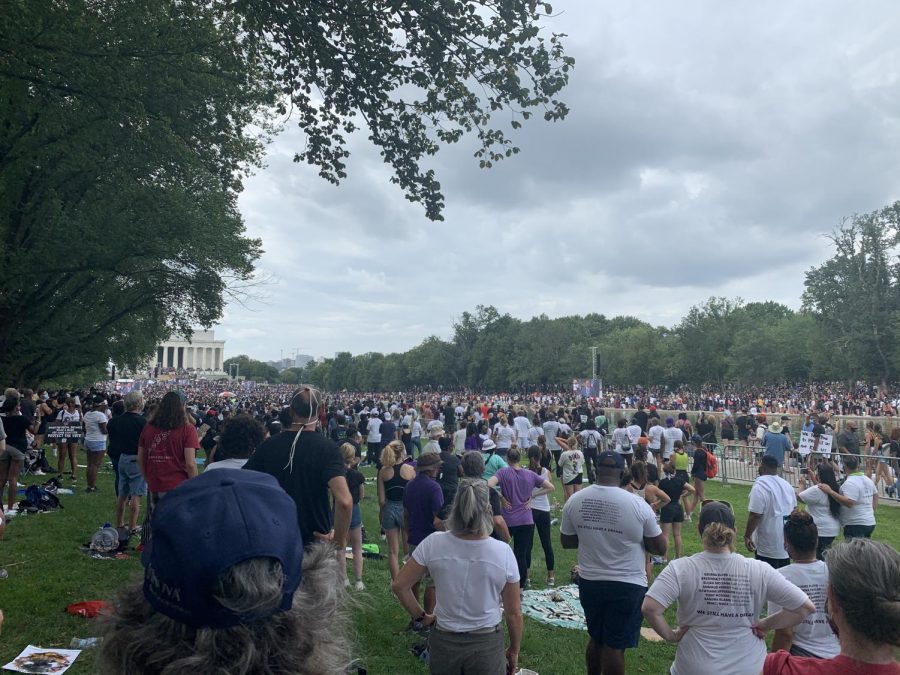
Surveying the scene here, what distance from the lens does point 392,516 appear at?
25.2 feet

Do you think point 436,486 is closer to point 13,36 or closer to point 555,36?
point 555,36

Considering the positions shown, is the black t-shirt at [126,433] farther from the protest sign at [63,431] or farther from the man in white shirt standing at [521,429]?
the man in white shirt standing at [521,429]

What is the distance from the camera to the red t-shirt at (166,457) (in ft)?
21.4

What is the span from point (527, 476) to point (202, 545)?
22.0ft

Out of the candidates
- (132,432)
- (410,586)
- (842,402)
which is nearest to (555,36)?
(410,586)

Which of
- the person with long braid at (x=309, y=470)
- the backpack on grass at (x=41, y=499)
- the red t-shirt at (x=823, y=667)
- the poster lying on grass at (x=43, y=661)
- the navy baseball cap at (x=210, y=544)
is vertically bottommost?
the poster lying on grass at (x=43, y=661)

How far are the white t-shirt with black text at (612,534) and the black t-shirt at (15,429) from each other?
8263 mm

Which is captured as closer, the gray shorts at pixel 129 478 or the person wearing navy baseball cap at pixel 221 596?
the person wearing navy baseball cap at pixel 221 596

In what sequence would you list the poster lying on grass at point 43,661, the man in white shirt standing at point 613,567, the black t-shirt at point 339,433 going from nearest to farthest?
the poster lying on grass at point 43,661
the man in white shirt standing at point 613,567
the black t-shirt at point 339,433

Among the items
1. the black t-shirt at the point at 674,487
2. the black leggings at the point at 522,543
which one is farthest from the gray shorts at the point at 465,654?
the black t-shirt at the point at 674,487

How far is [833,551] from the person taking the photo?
7.39 ft

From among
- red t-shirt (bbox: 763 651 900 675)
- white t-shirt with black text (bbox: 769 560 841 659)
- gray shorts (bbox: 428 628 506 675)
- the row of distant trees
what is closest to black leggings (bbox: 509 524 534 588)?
white t-shirt with black text (bbox: 769 560 841 659)

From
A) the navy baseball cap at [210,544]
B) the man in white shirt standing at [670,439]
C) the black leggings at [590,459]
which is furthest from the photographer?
the black leggings at [590,459]

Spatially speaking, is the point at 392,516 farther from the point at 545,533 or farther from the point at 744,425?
the point at 744,425
